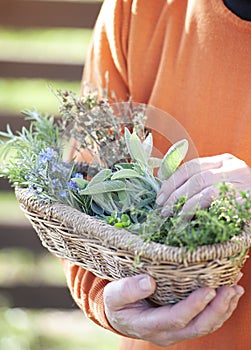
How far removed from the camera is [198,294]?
1039 millimetres

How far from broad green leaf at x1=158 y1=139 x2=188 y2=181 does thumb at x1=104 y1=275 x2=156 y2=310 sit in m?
0.18

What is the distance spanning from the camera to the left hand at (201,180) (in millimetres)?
1085

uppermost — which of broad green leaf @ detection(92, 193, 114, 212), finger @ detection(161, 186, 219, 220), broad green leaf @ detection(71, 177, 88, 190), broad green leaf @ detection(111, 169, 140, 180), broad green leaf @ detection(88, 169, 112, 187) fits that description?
finger @ detection(161, 186, 219, 220)

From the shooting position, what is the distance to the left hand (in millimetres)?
1085

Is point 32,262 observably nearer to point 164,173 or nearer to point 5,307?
point 5,307

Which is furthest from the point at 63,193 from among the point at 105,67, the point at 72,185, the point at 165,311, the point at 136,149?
the point at 105,67

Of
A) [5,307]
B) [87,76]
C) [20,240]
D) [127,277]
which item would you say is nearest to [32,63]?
[20,240]

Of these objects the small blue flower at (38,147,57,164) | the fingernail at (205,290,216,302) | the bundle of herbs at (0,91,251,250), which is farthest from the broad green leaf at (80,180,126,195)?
the fingernail at (205,290,216,302)

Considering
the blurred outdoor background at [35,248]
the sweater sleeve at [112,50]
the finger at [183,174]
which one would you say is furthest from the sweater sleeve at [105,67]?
the blurred outdoor background at [35,248]

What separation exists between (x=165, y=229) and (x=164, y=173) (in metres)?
0.14

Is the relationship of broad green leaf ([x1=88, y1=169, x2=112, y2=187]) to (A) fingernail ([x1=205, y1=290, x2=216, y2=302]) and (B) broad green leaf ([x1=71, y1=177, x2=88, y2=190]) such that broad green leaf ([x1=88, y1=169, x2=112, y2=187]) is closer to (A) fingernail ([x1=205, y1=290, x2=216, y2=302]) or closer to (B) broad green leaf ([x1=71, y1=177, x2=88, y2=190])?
(B) broad green leaf ([x1=71, y1=177, x2=88, y2=190])

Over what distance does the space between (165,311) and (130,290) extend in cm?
6

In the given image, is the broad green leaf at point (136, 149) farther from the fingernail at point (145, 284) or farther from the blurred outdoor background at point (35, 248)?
the blurred outdoor background at point (35, 248)

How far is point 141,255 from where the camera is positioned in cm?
101
